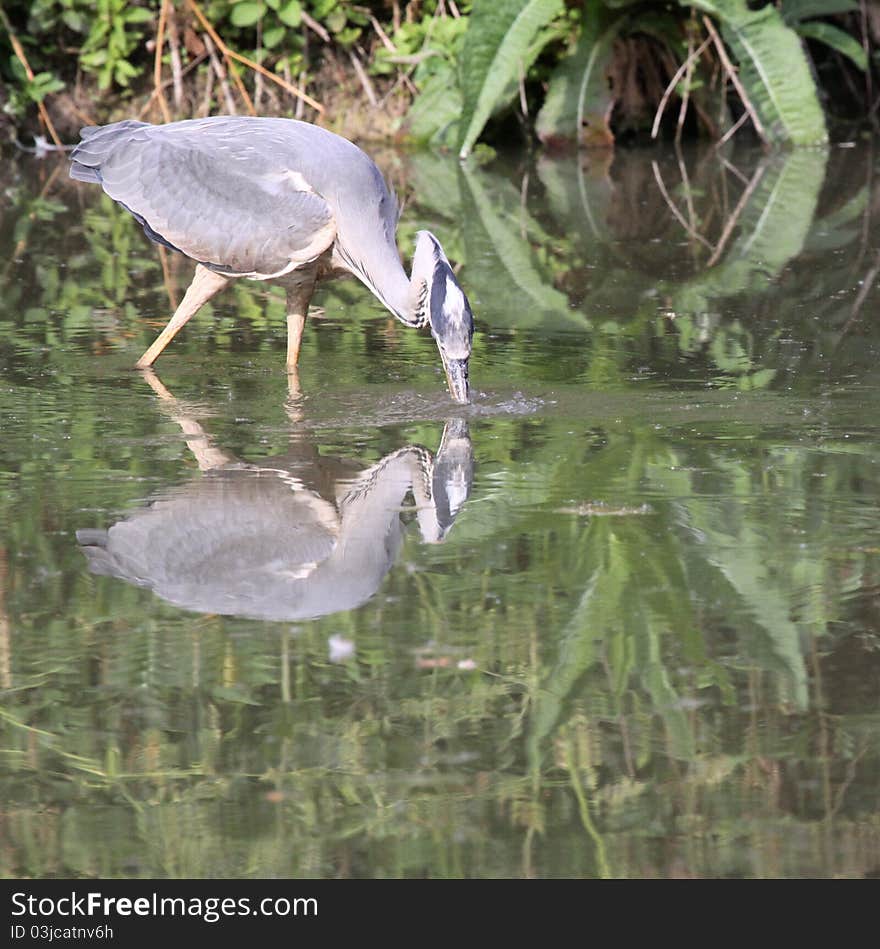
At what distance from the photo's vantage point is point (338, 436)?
6.55 meters

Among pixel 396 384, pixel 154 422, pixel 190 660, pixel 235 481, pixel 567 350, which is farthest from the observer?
pixel 567 350

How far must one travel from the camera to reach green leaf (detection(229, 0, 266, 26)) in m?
15.3

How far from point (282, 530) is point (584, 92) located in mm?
10452

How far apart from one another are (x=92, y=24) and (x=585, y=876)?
1397cm

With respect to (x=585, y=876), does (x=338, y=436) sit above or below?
above

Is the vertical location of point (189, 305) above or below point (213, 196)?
below

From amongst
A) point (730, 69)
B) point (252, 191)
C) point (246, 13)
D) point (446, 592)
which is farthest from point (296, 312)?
point (246, 13)

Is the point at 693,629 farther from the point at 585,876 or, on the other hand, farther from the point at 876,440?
the point at 876,440

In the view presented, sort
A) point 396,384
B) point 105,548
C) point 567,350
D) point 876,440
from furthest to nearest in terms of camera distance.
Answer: point 567,350 → point 396,384 → point 876,440 → point 105,548

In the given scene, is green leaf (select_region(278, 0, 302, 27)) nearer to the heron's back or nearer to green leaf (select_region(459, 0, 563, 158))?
green leaf (select_region(459, 0, 563, 158))

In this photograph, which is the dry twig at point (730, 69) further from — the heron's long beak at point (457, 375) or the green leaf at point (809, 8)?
the heron's long beak at point (457, 375)

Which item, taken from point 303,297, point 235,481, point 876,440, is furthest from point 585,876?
point 303,297

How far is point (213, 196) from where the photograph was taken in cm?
751

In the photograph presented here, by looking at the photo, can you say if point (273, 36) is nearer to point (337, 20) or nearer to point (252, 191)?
point (337, 20)
